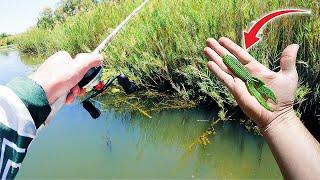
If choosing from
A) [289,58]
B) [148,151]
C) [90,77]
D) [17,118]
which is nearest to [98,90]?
[90,77]

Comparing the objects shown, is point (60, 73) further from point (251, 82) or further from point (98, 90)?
point (251, 82)

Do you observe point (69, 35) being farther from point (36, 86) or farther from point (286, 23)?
point (36, 86)

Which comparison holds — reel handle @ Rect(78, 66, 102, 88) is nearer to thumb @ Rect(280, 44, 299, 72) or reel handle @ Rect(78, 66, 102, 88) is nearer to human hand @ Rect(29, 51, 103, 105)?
human hand @ Rect(29, 51, 103, 105)

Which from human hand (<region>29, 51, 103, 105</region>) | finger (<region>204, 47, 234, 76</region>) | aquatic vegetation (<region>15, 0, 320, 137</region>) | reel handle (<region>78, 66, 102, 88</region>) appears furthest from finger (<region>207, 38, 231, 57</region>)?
aquatic vegetation (<region>15, 0, 320, 137</region>)

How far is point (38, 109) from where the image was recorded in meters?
1.05

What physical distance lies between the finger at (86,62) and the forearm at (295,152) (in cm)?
96

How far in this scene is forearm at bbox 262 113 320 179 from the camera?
181cm

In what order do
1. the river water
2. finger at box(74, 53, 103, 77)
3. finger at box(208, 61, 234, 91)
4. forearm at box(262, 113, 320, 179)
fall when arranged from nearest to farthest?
finger at box(74, 53, 103, 77) → forearm at box(262, 113, 320, 179) → finger at box(208, 61, 234, 91) → the river water

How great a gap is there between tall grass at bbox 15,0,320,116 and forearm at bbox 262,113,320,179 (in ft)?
9.86

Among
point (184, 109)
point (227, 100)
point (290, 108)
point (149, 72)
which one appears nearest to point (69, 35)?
point (149, 72)

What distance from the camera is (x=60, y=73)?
1.13 meters

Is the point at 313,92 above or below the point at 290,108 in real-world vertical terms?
below

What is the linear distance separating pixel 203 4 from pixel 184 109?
161 centimetres

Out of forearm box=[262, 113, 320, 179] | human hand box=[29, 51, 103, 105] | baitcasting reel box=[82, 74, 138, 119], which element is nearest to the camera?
human hand box=[29, 51, 103, 105]
